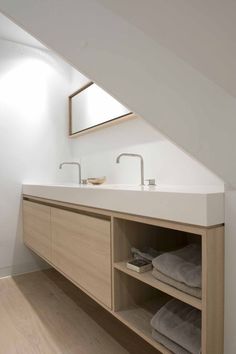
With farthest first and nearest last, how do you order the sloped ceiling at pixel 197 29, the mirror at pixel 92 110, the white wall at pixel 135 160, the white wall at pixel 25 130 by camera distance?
1. the white wall at pixel 25 130
2. the mirror at pixel 92 110
3. the white wall at pixel 135 160
4. the sloped ceiling at pixel 197 29

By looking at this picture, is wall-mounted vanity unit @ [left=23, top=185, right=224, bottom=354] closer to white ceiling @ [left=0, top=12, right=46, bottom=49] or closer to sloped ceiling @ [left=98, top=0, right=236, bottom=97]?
sloped ceiling @ [left=98, top=0, right=236, bottom=97]

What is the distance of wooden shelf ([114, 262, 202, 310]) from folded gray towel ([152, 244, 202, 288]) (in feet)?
0.13

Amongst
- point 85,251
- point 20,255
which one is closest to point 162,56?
point 85,251

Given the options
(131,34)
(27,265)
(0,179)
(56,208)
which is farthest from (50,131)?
(131,34)

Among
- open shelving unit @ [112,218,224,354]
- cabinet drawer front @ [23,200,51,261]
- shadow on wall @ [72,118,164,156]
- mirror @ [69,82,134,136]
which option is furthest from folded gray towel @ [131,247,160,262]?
mirror @ [69,82,134,136]

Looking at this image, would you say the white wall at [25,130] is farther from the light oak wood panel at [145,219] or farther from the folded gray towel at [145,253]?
the folded gray towel at [145,253]

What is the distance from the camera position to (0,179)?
2.32 m

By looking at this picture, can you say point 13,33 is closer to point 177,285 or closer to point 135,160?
point 135,160

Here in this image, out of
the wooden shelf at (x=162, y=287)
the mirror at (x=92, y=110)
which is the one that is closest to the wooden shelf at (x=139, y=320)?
the wooden shelf at (x=162, y=287)

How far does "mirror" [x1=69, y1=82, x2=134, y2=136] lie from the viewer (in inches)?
77.5

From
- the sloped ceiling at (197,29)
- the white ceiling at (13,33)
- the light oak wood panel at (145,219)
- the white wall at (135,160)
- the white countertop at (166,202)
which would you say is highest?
the white ceiling at (13,33)

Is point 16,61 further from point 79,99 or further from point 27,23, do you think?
point 27,23

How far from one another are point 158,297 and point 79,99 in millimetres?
1897

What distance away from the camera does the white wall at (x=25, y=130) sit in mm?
2344
